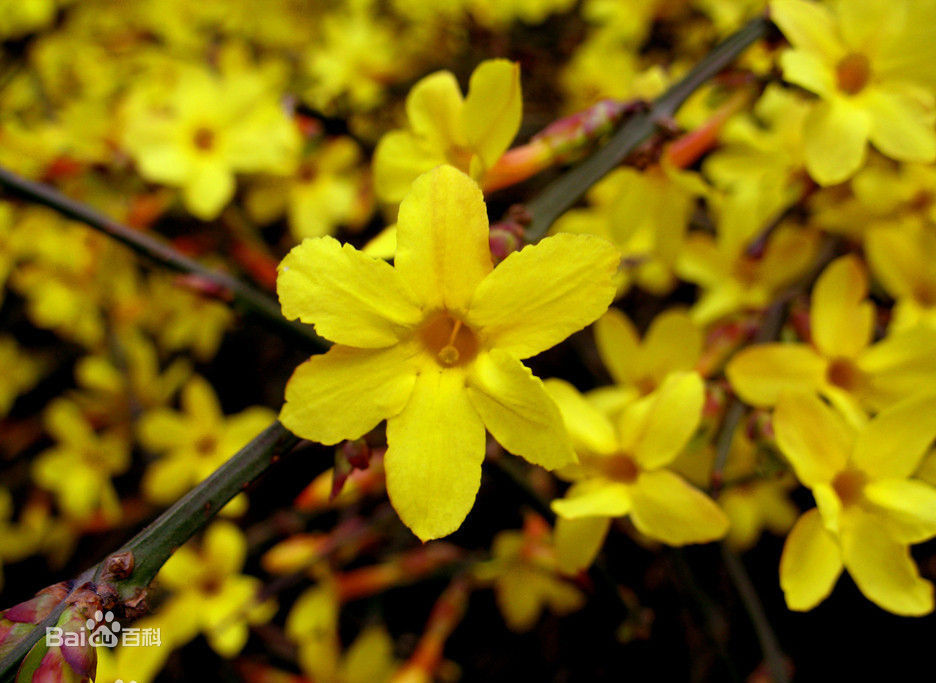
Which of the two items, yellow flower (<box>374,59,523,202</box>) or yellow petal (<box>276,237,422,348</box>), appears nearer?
yellow petal (<box>276,237,422,348</box>)

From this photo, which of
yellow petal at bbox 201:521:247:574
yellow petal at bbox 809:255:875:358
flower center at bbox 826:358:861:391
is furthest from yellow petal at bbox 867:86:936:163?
yellow petal at bbox 201:521:247:574

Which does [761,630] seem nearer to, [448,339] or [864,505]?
[864,505]

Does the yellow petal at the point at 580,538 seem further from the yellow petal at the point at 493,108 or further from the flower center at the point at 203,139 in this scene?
the flower center at the point at 203,139

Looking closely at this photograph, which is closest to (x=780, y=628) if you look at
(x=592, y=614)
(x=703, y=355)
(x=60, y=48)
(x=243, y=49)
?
(x=592, y=614)

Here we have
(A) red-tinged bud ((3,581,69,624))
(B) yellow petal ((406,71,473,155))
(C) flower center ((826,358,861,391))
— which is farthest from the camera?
(C) flower center ((826,358,861,391))

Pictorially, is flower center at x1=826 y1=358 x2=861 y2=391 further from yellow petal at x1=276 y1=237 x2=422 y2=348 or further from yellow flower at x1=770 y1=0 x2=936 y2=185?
yellow petal at x1=276 y1=237 x2=422 y2=348

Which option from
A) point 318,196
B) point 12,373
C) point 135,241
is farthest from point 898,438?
point 12,373
